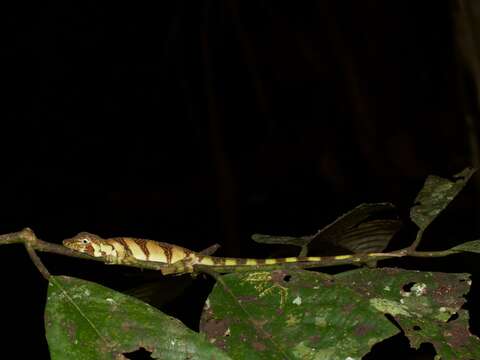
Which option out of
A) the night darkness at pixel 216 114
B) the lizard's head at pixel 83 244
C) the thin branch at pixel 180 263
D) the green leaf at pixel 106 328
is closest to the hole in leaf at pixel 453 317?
the thin branch at pixel 180 263

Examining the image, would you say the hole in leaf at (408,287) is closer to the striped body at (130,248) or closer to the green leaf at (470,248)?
the green leaf at (470,248)

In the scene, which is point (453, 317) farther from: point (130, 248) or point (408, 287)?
point (130, 248)

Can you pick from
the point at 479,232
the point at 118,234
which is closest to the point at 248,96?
the point at 118,234

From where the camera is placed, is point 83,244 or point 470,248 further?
point 83,244

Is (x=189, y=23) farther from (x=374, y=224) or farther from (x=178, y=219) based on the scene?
(x=374, y=224)

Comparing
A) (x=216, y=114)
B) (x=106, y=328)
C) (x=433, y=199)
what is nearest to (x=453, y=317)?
(x=433, y=199)

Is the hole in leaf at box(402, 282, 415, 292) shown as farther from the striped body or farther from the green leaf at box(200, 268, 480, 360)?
the striped body
